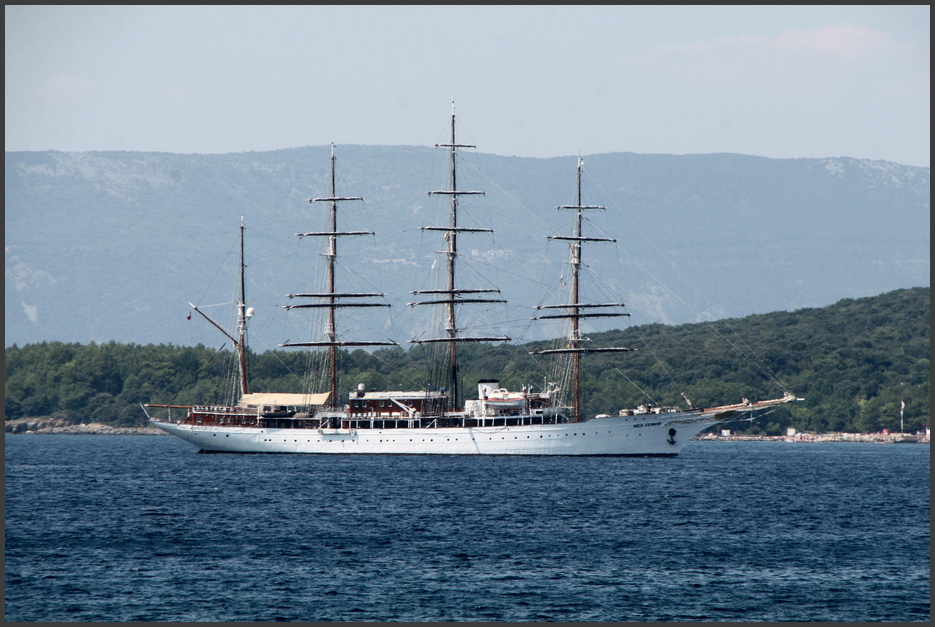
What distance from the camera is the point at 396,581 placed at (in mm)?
44875

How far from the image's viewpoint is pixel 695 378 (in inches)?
6959

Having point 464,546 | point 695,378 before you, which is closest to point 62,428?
point 695,378

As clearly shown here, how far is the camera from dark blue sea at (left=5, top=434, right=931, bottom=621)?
41.4 m

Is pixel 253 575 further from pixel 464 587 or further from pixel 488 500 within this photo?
pixel 488 500

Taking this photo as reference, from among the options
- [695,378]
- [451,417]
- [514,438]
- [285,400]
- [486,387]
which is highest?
[695,378]

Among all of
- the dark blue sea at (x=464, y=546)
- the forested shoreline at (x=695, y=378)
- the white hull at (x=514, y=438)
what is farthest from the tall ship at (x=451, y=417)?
the forested shoreline at (x=695, y=378)

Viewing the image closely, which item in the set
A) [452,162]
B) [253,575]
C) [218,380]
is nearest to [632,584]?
[253,575]

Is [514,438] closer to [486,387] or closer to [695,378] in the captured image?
[486,387]

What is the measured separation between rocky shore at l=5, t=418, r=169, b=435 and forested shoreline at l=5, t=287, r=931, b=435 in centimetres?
104

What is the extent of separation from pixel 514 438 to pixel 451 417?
6.23 m

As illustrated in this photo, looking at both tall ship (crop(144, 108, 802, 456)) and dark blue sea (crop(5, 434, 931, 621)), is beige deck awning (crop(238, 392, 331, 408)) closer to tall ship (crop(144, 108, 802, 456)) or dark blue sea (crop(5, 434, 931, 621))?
tall ship (crop(144, 108, 802, 456))

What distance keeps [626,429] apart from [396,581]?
56.6 m

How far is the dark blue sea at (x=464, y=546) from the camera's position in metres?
41.4

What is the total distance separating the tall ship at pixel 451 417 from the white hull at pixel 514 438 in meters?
0.08
